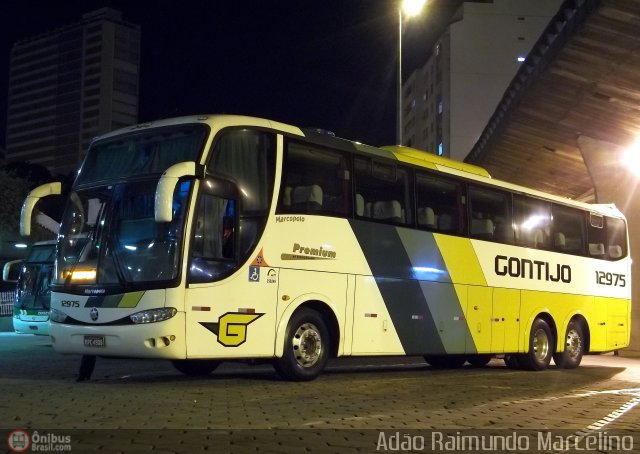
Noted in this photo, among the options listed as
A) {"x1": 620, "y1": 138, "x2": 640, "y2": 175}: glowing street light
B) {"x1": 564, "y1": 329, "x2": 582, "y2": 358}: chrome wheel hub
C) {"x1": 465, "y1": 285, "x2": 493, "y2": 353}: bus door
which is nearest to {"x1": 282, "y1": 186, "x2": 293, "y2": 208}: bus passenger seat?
{"x1": 465, "y1": 285, "x2": 493, "y2": 353}: bus door

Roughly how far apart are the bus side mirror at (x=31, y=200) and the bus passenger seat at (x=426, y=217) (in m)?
5.93

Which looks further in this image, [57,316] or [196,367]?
[196,367]

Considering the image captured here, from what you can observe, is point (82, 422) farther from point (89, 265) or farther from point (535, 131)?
point (535, 131)

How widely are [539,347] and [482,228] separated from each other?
335 cm

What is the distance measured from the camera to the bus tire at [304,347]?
11062 mm

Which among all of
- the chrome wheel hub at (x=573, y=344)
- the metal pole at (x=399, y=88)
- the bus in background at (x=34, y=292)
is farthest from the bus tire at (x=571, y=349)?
the bus in background at (x=34, y=292)

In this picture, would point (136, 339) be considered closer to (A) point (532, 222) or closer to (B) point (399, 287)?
(B) point (399, 287)

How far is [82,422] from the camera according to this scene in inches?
285

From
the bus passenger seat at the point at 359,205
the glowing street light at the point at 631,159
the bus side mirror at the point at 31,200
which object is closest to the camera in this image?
the bus side mirror at the point at 31,200

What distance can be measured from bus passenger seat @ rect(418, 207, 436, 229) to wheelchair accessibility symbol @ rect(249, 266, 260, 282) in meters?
3.95

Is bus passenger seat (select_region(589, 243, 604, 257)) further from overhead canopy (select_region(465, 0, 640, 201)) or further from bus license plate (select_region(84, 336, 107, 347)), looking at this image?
bus license plate (select_region(84, 336, 107, 347))

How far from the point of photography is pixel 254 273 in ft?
34.6

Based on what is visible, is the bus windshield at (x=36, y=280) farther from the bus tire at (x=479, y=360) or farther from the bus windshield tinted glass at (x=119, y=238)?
the bus windshield tinted glass at (x=119, y=238)

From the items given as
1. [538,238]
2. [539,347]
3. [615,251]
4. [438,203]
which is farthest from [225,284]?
[615,251]
